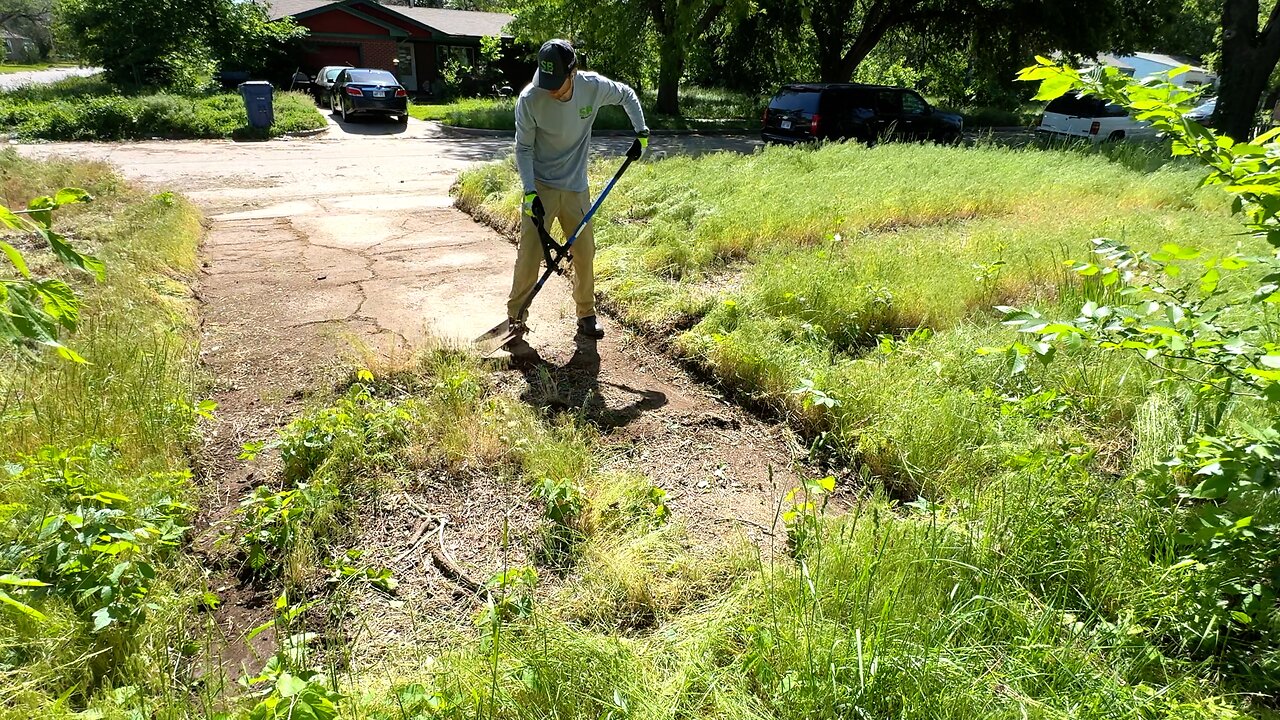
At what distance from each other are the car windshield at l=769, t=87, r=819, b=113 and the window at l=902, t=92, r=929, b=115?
2497 mm

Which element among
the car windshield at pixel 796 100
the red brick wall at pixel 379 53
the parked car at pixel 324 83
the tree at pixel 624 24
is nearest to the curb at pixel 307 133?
the parked car at pixel 324 83

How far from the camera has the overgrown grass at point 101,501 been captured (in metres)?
2.15

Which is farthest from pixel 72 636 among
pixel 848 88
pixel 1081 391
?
pixel 848 88

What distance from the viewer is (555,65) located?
432 cm

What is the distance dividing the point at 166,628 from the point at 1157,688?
311 centimetres

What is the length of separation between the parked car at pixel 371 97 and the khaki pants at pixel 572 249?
16.8 m

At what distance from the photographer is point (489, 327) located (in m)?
5.30

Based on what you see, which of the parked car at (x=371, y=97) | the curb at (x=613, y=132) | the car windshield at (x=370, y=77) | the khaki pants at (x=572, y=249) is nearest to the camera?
the khaki pants at (x=572, y=249)

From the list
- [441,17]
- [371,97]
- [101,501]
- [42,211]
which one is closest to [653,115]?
[371,97]

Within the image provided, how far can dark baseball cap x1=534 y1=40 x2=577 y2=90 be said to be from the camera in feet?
14.1

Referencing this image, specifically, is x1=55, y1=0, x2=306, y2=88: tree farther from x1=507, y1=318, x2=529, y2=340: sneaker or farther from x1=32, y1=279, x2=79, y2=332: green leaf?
x1=32, y1=279, x2=79, y2=332: green leaf

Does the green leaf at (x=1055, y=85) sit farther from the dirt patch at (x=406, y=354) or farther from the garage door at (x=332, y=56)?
the garage door at (x=332, y=56)

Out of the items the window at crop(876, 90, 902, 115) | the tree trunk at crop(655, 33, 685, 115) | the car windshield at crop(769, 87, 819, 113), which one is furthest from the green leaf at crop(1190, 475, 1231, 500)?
the tree trunk at crop(655, 33, 685, 115)

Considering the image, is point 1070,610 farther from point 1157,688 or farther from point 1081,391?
point 1081,391
